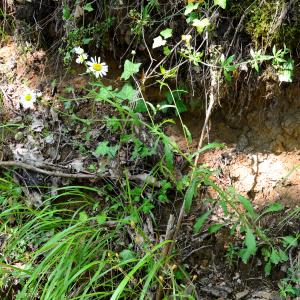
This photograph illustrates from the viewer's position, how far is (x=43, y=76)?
112 inches

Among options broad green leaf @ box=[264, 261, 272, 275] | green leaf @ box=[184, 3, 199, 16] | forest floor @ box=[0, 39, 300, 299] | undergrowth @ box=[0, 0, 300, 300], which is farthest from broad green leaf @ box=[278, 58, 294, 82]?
broad green leaf @ box=[264, 261, 272, 275]

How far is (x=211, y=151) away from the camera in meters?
2.42

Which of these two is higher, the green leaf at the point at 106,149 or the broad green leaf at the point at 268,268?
the green leaf at the point at 106,149

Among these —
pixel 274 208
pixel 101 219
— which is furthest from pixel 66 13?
pixel 274 208

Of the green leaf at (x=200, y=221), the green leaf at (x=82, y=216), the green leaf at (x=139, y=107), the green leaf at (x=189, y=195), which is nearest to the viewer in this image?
the green leaf at (x=189, y=195)

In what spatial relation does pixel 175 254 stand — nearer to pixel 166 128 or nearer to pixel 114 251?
pixel 114 251

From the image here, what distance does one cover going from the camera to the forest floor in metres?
2.09

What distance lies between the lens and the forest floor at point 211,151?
2.09 metres

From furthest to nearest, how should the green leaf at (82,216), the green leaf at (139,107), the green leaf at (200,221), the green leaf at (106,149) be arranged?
the green leaf at (139,107) → the green leaf at (106,149) → the green leaf at (82,216) → the green leaf at (200,221)

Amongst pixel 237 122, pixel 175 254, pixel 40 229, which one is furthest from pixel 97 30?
pixel 175 254

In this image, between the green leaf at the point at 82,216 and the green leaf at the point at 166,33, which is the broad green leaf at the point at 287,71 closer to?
the green leaf at the point at 166,33

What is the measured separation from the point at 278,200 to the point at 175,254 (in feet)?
1.94

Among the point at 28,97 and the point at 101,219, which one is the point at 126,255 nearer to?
the point at 101,219

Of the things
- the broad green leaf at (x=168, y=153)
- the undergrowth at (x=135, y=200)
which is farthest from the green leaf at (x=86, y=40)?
the broad green leaf at (x=168, y=153)
